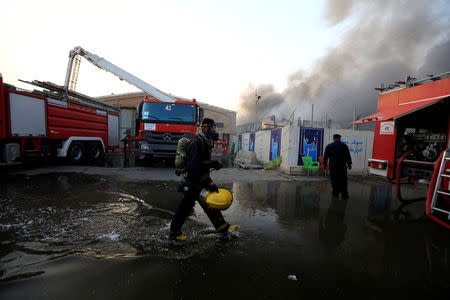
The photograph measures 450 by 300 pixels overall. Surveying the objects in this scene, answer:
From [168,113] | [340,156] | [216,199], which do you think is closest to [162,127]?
[168,113]

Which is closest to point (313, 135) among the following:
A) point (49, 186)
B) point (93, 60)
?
point (49, 186)

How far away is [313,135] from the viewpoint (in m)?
10.0

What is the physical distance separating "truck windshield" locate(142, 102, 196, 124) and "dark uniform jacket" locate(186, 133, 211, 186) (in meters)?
6.98

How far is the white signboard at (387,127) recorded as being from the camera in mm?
5260

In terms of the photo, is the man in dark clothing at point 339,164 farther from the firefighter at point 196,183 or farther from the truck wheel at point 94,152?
the truck wheel at point 94,152

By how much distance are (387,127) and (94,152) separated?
41.6 ft

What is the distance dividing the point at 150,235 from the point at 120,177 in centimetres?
509

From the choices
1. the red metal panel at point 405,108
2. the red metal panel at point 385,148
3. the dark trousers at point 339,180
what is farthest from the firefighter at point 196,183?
the red metal panel at point 385,148

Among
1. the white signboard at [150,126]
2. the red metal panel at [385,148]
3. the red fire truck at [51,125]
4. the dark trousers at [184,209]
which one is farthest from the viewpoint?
the white signboard at [150,126]

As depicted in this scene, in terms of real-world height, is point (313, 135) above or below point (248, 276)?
above

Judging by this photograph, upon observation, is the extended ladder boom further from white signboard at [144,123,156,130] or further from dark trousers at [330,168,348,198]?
dark trousers at [330,168,348,198]

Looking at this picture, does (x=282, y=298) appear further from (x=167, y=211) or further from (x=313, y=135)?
(x=313, y=135)

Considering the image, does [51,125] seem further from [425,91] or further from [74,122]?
[425,91]

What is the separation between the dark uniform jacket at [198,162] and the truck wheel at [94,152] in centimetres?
1087
